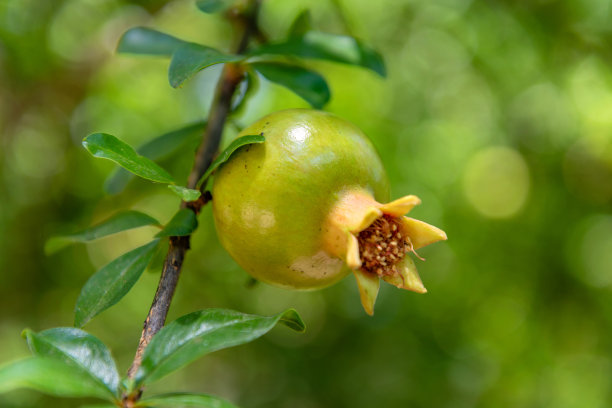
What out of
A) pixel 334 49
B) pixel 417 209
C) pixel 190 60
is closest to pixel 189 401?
pixel 190 60

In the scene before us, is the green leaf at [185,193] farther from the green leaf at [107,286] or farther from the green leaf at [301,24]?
the green leaf at [301,24]

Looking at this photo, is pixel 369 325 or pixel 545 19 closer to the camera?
pixel 545 19

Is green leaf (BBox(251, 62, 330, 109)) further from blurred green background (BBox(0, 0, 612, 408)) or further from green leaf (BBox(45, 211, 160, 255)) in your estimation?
blurred green background (BBox(0, 0, 612, 408))

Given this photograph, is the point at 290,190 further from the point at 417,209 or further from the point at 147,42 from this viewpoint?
the point at 417,209

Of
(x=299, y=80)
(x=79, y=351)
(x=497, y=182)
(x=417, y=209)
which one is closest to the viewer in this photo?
(x=79, y=351)

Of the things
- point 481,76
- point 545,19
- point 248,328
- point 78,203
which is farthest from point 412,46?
point 248,328

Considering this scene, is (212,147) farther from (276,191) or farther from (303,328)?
(303,328)

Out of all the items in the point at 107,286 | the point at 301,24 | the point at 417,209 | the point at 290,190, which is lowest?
the point at 417,209
